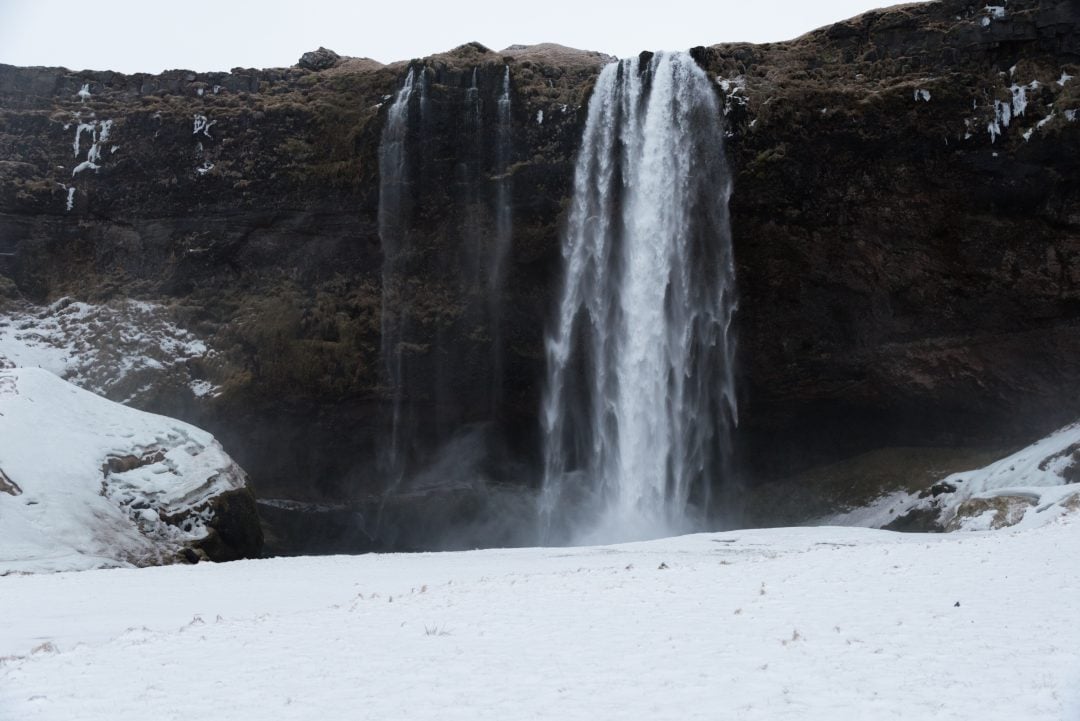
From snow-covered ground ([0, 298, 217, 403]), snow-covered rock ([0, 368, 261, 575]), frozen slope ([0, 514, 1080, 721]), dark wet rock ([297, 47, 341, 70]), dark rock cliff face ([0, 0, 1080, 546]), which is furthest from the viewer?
dark wet rock ([297, 47, 341, 70])

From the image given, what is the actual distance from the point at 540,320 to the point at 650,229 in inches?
193

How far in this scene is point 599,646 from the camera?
8.67m

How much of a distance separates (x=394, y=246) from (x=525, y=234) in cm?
495

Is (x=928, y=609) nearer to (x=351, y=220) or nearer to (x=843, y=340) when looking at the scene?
(x=843, y=340)

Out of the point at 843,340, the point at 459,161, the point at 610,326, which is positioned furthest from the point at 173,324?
the point at 843,340

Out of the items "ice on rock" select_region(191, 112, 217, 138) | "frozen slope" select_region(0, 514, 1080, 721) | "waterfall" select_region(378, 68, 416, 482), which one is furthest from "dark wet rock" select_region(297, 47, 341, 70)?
"frozen slope" select_region(0, 514, 1080, 721)

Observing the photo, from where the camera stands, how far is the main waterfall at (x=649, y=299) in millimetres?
32812

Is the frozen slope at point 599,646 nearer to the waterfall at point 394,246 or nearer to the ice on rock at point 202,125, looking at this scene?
the waterfall at point 394,246

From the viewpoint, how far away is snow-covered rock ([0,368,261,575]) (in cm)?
1967

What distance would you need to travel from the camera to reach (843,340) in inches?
1314

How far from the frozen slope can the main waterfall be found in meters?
18.5

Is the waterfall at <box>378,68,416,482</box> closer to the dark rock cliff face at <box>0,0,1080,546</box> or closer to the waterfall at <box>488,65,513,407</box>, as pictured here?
the dark rock cliff face at <box>0,0,1080,546</box>

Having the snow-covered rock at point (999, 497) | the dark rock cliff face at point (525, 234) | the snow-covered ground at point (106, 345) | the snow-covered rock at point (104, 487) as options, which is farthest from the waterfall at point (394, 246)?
the snow-covered rock at point (999, 497)

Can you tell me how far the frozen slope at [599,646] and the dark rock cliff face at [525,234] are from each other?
19.0 m
